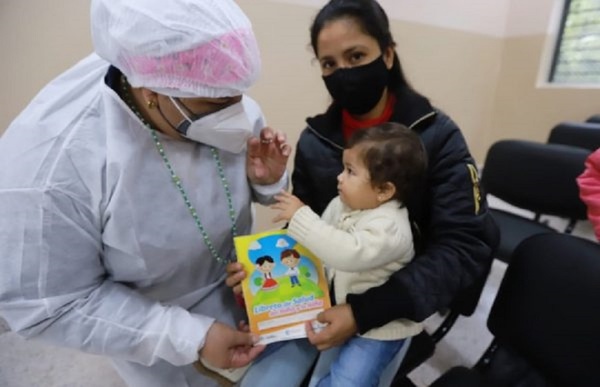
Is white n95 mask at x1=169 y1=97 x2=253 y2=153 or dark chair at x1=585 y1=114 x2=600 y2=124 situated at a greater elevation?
white n95 mask at x1=169 y1=97 x2=253 y2=153

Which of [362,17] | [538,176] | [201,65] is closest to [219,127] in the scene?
[201,65]

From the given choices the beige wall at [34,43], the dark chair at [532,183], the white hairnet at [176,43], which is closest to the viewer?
the white hairnet at [176,43]

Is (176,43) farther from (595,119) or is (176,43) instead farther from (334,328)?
(595,119)

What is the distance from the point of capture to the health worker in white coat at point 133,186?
0.72 metres

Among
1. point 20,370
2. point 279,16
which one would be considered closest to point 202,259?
point 20,370

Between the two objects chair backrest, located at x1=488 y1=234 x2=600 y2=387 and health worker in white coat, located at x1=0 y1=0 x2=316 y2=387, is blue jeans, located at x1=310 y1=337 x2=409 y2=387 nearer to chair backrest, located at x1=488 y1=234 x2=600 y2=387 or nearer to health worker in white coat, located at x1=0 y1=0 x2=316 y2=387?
health worker in white coat, located at x1=0 y1=0 x2=316 y2=387

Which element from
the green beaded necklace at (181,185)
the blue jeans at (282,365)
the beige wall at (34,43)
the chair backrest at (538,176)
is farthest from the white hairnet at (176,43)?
the chair backrest at (538,176)

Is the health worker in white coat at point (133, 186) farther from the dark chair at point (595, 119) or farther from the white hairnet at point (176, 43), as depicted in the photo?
the dark chair at point (595, 119)

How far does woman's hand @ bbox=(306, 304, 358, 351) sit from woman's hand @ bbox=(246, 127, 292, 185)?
40 centimetres

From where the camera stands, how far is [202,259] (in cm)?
99

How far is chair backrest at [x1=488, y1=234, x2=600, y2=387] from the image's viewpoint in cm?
95

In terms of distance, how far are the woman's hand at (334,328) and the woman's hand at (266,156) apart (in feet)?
1.31

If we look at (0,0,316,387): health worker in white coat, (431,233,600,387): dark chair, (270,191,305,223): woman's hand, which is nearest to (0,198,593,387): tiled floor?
(431,233,600,387): dark chair

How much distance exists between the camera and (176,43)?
70 centimetres
